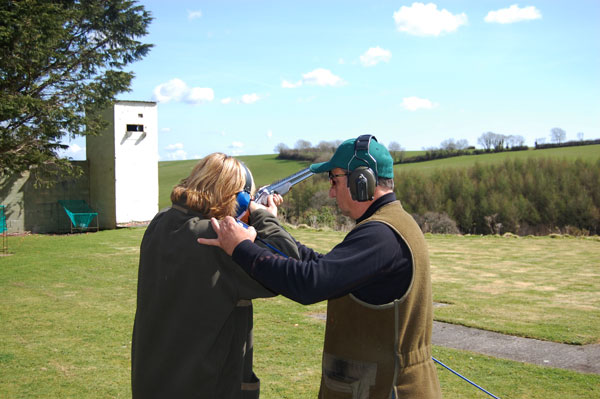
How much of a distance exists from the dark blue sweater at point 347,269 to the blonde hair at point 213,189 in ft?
1.16

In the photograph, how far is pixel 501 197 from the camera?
172 feet

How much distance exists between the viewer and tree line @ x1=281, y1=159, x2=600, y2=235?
48.2 m

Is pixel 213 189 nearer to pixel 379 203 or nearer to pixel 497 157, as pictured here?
pixel 379 203

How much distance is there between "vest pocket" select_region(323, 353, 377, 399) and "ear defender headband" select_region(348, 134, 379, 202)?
69 cm

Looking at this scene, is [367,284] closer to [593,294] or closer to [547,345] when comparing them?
[547,345]

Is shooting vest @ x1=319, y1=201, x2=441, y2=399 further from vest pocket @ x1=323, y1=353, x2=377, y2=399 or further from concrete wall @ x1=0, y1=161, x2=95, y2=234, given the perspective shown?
concrete wall @ x1=0, y1=161, x2=95, y2=234

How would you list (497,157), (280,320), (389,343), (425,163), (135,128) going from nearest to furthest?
(389,343), (280,320), (135,128), (497,157), (425,163)

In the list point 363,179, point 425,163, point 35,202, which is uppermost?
point 425,163

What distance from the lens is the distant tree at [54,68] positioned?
43.9 ft

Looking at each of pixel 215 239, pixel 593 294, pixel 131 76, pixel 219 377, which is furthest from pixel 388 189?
pixel 131 76

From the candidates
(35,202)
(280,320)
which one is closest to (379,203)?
(280,320)

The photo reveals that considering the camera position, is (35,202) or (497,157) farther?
(497,157)

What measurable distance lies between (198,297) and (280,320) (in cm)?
575

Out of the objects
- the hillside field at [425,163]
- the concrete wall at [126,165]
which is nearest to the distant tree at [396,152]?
the hillside field at [425,163]
